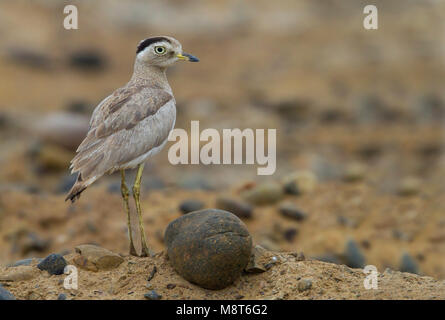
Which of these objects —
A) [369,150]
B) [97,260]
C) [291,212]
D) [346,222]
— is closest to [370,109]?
[369,150]

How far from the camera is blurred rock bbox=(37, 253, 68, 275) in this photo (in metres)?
6.04

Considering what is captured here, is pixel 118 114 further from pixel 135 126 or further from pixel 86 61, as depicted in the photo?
pixel 86 61

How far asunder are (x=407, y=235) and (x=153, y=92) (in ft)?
19.6

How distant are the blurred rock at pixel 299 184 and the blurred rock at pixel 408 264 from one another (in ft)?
7.46

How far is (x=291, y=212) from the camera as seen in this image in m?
10.2

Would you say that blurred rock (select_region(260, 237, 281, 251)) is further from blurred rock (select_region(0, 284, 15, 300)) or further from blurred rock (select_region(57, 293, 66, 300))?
blurred rock (select_region(0, 284, 15, 300))

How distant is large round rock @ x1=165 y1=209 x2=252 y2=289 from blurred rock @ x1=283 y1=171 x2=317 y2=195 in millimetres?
5259

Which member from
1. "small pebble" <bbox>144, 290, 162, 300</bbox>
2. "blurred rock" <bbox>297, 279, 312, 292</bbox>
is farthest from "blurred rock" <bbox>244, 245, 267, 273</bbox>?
"small pebble" <bbox>144, 290, 162, 300</bbox>

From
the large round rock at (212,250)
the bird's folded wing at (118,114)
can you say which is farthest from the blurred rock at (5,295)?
the large round rock at (212,250)

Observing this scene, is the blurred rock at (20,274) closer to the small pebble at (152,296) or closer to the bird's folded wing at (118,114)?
the bird's folded wing at (118,114)
